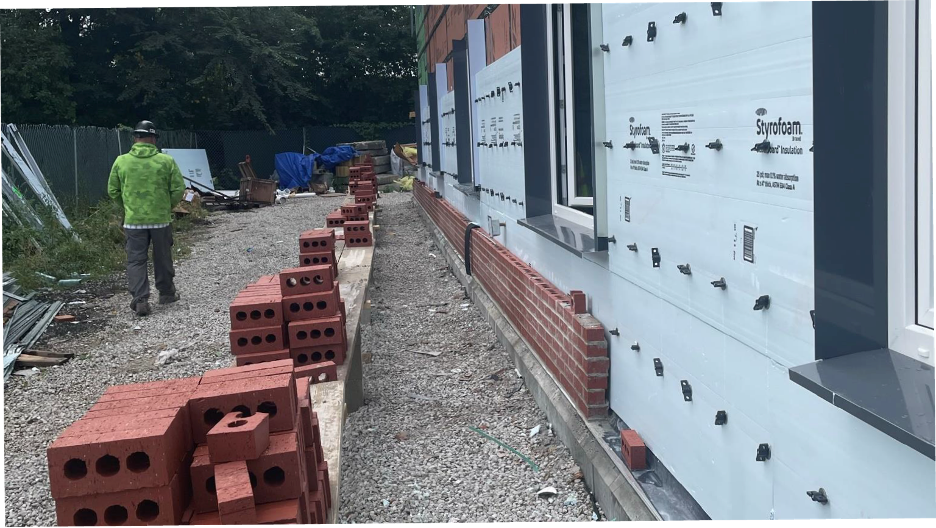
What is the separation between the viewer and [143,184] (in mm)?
8719

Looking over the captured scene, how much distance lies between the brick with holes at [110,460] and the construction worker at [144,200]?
663 cm

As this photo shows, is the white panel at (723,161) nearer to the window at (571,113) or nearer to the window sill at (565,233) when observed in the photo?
the window sill at (565,233)

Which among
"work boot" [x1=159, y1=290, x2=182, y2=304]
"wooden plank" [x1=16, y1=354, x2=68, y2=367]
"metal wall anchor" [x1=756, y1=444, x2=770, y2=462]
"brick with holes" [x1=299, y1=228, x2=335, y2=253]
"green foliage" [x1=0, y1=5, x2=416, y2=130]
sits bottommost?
"wooden plank" [x1=16, y1=354, x2=68, y2=367]

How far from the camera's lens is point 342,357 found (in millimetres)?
5469

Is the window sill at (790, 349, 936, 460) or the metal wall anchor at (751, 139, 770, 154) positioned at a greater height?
the metal wall anchor at (751, 139, 770, 154)

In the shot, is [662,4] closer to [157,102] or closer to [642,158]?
[642,158]

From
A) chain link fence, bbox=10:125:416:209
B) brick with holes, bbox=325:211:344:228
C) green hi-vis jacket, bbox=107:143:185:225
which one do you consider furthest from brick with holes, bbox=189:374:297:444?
chain link fence, bbox=10:125:416:209

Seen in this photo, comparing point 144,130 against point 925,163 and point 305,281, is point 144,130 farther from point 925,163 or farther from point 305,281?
point 925,163

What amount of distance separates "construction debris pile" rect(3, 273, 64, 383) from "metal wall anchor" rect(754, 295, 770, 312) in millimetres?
6074

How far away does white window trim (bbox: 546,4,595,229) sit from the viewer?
5438 millimetres

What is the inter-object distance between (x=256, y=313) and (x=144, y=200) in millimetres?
4157

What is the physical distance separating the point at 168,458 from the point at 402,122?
107 ft

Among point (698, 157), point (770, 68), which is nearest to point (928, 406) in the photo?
point (770, 68)

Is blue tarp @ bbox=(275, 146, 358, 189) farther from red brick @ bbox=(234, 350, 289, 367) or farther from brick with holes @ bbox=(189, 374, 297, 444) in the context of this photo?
brick with holes @ bbox=(189, 374, 297, 444)
